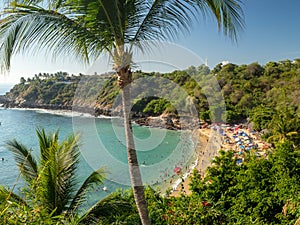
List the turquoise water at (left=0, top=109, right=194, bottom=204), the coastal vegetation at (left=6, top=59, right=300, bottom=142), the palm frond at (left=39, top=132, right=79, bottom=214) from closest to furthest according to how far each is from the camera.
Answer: the palm frond at (left=39, top=132, right=79, bottom=214), the turquoise water at (left=0, top=109, right=194, bottom=204), the coastal vegetation at (left=6, top=59, right=300, bottom=142)

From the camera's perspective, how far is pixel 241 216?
3.81 m

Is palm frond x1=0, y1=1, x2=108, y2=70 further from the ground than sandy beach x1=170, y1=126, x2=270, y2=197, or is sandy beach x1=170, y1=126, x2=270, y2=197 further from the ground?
palm frond x1=0, y1=1, x2=108, y2=70

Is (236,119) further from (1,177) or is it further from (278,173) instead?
(278,173)

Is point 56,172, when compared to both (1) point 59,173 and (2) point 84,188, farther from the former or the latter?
(2) point 84,188

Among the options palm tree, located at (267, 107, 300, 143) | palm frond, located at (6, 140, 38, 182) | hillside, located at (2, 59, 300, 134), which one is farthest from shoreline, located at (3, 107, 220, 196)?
palm frond, located at (6, 140, 38, 182)

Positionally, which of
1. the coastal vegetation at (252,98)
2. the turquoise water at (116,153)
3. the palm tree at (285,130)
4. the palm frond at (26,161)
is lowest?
the turquoise water at (116,153)

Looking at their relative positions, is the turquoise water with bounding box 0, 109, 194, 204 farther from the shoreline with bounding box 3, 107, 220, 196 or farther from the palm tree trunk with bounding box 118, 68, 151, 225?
the palm tree trunk with bounding box 118, 68, 151, 225

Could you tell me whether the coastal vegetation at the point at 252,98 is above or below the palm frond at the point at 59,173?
above

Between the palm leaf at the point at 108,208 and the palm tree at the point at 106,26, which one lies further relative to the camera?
the palm leaf at the point at 108,208

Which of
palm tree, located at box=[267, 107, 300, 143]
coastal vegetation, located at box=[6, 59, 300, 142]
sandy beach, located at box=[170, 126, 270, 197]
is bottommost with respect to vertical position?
sandy beach, located at box=[170, 126, 270, 197]

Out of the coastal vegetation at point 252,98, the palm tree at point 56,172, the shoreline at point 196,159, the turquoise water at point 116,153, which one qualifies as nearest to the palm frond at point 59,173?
the palm tree at point 56,172

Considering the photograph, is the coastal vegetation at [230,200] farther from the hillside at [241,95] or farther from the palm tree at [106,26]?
the hillside at [241,95]

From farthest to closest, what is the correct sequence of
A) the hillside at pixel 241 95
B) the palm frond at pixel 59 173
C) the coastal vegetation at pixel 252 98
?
1. the hillside at pixel 241 95
2. the coastal vegetation at pixel 252 98
3. the palm frond at pixel 59 173

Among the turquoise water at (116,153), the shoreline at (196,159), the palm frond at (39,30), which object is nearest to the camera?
the palm frond at (39,30)
